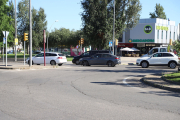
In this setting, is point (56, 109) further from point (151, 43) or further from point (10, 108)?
point (151, 43)

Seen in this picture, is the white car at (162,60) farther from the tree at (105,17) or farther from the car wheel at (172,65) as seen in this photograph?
the tree at (105,17)

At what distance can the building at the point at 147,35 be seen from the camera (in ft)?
200

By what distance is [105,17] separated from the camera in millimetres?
42469

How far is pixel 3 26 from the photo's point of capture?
43844 millimetres

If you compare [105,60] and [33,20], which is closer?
[105,60]

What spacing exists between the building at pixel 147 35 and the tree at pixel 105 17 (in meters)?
18.2

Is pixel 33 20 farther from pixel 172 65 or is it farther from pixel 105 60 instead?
pixel 172 65

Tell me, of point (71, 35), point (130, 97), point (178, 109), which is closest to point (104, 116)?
point (178, 109)

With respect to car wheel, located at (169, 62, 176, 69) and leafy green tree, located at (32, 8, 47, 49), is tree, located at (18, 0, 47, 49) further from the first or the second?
car wheel, located at (169, 62, 176, 69)

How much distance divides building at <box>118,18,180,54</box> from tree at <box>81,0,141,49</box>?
1822 cm

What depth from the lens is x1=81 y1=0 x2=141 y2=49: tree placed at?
42156 millimetres

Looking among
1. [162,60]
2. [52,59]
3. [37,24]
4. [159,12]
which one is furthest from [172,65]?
[159,12]

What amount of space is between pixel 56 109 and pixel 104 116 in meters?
1.47

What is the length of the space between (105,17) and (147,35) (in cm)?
2202
